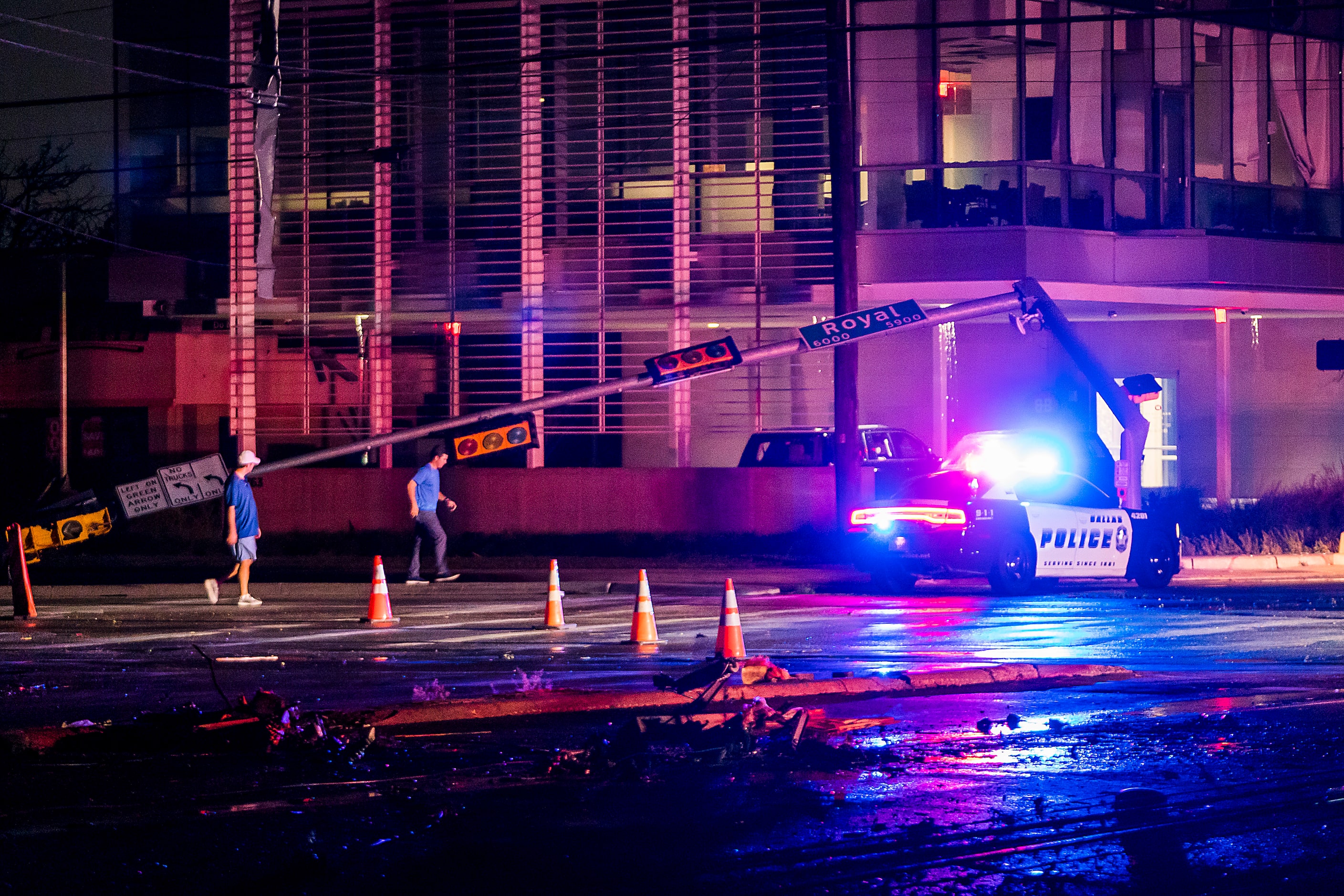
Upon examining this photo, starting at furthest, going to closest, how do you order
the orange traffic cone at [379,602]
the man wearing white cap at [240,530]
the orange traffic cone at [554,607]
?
the man wearing white cap at [240,530] < the orange traffic cone at [379,602] < the orange traffic cone at [554,607]

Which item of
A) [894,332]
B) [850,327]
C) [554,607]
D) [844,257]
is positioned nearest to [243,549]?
[554,607]

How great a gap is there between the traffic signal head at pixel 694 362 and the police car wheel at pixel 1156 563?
632 cm

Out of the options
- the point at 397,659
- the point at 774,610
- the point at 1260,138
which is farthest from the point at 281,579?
the point at 1260,138

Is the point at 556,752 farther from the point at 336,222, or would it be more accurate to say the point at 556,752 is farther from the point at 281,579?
the point at 336,222

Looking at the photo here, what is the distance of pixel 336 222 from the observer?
29.3 meters

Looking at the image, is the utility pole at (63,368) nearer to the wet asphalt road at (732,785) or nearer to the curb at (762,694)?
the wet asphalt road at (732,785)

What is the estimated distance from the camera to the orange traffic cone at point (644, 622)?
14047mm

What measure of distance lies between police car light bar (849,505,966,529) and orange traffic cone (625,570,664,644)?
5.12 meters

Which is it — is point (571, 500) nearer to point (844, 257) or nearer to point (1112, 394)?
point (844, 257)

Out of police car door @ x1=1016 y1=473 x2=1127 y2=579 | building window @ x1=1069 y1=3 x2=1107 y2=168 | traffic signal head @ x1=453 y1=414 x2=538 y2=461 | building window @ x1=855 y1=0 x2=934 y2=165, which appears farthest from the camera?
building window @ x1=1069 y1=3 x2=1107 y2=168

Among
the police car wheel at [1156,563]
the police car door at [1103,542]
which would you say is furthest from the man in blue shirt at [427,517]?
the police car wheel at [1156,563]

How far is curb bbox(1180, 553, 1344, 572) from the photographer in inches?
879

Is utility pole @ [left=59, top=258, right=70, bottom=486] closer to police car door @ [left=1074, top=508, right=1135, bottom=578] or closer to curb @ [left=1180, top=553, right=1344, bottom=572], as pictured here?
police car door @ [left=1074, top=508, right=1135, bottom=578]

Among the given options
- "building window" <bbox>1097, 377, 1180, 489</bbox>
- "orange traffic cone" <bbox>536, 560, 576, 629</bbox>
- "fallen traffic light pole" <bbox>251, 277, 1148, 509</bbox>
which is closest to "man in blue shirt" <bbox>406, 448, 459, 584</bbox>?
"fallen traffic light pole" <bbox>251, 277, 1148, 509</bbox>
